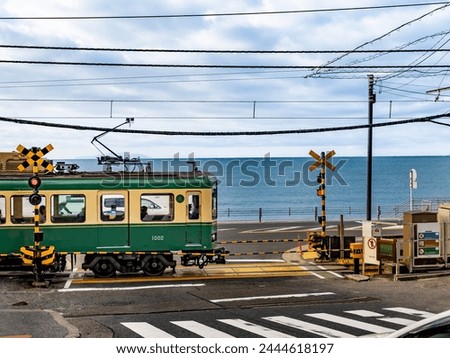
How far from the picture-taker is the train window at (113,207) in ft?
67.5

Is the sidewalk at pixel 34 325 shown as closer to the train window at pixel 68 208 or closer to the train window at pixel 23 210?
the train window at pixel 68 208

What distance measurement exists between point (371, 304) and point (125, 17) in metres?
9.42

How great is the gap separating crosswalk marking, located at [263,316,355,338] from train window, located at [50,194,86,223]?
8754 millimetres

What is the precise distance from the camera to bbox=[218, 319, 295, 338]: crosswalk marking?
494 inches

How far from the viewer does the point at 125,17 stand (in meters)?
14.6

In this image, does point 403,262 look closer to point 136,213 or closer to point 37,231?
point 136,213

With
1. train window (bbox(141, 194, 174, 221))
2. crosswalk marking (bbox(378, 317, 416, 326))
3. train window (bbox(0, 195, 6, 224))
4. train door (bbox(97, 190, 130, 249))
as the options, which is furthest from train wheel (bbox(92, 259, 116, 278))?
crosswalk marking (bbox(378, 317, 416, 326))

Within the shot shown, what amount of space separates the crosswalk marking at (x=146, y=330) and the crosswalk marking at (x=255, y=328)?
5.33 ft

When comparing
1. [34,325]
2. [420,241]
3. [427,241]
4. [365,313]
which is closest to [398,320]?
[365,313]

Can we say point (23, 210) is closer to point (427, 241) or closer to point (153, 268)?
point (153, 268)

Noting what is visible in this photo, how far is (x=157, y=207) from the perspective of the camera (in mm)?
20859

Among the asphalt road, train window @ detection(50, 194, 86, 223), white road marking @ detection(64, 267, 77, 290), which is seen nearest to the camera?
the asphalt road

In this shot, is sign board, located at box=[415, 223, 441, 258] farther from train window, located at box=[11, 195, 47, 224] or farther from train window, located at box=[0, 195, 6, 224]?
train window, located at box=[0, 195, 6, 224]
